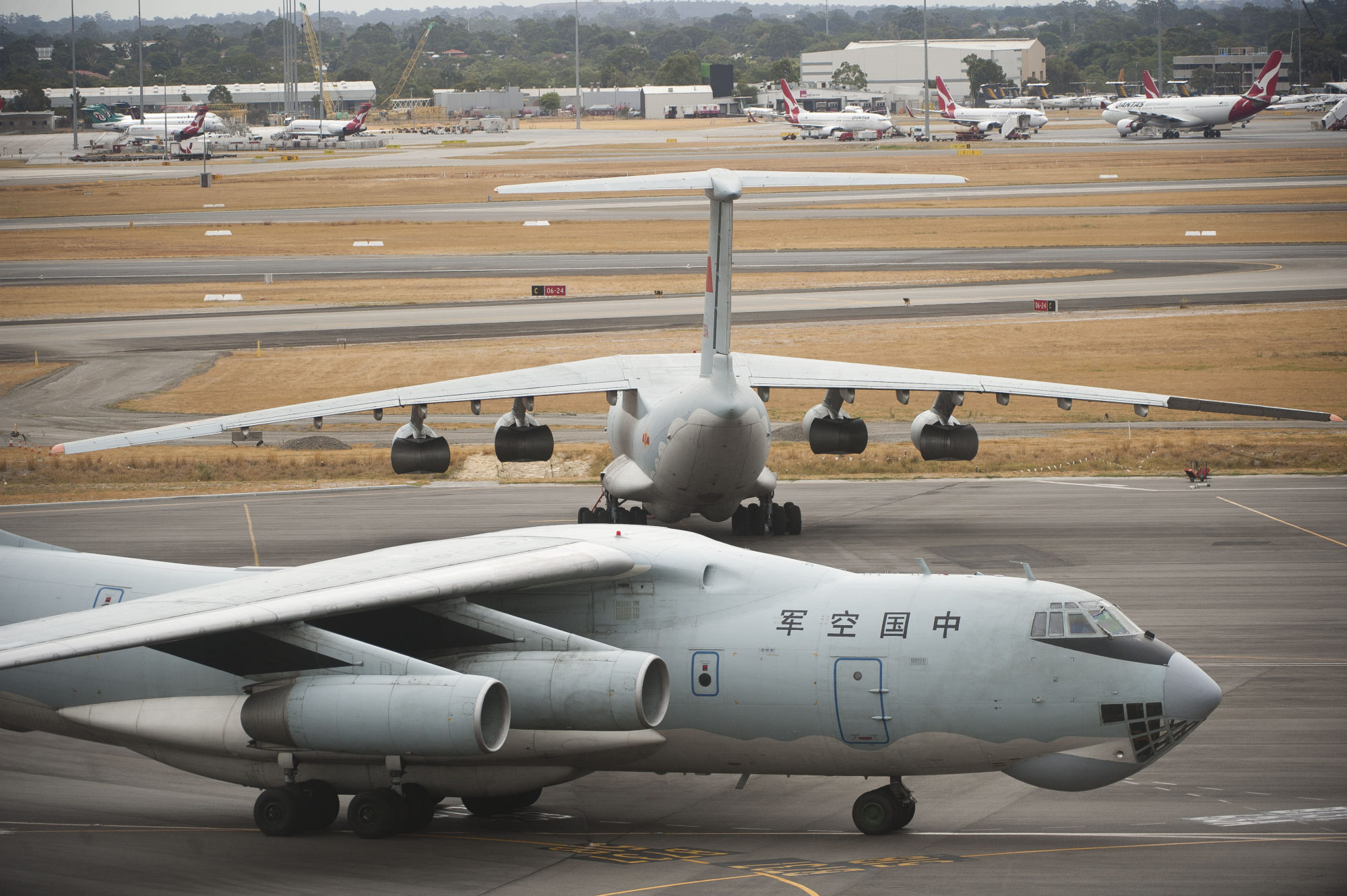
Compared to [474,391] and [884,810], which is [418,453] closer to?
[474,391]

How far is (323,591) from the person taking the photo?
16703 millimetres

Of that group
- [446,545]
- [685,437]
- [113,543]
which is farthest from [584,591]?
[113,543]

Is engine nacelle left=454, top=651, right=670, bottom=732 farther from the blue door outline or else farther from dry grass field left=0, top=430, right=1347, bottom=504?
dry grass field left=0, top=430, right=1347, bottom=504

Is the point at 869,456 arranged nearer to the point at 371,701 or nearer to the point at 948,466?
the point at 948,466

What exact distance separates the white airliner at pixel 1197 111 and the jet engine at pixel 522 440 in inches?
6304

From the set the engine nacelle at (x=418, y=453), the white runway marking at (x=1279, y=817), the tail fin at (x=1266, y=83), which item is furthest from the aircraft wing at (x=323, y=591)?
the tail fin at (x=1266, y=83)

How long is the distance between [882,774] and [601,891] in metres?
4.19

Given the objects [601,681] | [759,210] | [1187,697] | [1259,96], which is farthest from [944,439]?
[1259,96]

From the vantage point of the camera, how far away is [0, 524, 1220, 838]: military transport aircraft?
17.0 m

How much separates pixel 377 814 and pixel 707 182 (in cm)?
1394

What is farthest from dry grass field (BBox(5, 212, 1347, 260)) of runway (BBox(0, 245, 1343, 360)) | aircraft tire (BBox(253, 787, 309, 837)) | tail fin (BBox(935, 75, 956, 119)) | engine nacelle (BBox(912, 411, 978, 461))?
tail fin (BBox(935, 75, 956, 119))

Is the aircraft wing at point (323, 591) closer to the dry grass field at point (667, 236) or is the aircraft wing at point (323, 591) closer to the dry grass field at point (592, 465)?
the dry grass field at point (592, 465)

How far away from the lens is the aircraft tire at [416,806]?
60.2 ft

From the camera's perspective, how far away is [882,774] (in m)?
18.3
